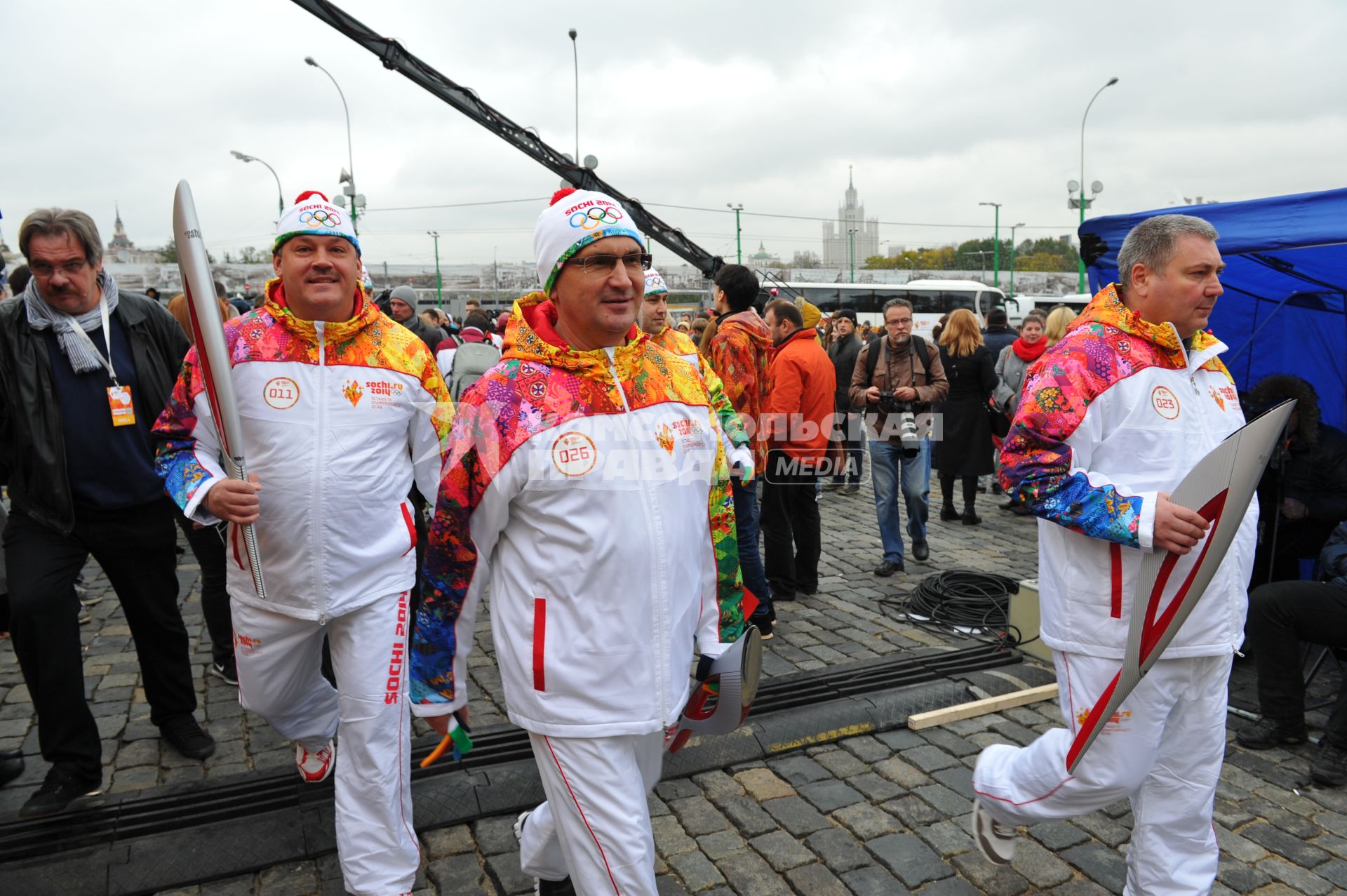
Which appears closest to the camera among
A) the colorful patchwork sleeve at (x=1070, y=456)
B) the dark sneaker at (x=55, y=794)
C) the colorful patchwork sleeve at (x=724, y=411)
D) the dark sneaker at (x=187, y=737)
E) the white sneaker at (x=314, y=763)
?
the colorful patchwork sleeve at (x=1070, y=456)

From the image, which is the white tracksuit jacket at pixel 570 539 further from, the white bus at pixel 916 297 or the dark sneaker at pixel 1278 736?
the white bus at pixel 916 297

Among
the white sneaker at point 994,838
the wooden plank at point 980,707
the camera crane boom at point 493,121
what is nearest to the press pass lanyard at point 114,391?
the white sneaker at point 994,838

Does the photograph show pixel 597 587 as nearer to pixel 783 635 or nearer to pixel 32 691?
pixel 32 691

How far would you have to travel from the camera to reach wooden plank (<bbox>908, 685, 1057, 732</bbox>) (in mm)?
4289

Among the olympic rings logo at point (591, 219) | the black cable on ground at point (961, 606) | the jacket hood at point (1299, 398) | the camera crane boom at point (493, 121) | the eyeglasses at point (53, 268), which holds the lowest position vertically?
the black cable on ground at point (961, 606)

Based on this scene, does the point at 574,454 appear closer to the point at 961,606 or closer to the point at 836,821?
the point at 836,821

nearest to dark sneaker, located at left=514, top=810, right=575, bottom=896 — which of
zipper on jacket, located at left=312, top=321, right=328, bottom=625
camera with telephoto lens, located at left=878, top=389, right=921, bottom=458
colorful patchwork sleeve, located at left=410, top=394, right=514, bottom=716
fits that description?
colorful patchwork sleeve, located at left=410, top=394, right=514, bottom=716

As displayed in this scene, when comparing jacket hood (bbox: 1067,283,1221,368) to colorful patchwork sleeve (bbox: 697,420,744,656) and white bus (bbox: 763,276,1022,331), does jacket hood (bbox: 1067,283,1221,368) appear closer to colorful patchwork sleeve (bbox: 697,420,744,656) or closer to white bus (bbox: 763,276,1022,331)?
colorful patchwork sleeve (bbox: 697,420,744,656)

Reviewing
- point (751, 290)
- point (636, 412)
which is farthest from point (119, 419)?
point (751, 290)

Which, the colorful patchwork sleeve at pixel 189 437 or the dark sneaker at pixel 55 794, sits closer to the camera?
the colorful patchwork sleeve at pixel 189 437

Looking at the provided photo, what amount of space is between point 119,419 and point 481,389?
2.14 meters

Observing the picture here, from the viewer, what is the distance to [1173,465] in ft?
8.86

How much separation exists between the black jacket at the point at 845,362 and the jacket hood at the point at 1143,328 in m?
6.44

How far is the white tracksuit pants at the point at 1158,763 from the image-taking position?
268 cm
